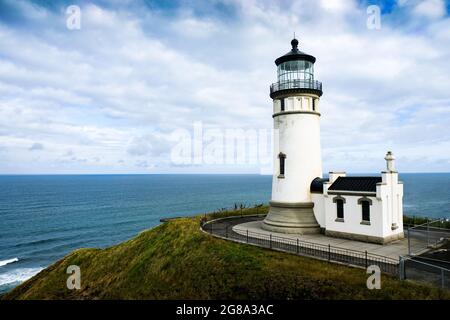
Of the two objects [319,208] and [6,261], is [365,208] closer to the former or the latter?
[319,208]

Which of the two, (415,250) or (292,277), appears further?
(415,250)

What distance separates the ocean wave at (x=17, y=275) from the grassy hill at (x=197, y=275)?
43.7 feet

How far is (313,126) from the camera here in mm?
24578

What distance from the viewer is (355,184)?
21891 millimetres

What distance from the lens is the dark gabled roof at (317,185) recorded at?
2398cm

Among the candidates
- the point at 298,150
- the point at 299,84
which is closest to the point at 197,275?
the point at 298,150

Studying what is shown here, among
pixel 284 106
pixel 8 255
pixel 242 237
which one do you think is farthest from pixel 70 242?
pixel 284 106

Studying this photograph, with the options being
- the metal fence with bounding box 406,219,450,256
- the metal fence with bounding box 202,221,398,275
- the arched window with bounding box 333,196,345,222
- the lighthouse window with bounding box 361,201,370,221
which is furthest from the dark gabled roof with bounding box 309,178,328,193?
the metal fence with bounding box 406,219,450,256

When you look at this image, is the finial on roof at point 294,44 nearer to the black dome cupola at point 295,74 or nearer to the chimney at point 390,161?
the black dome cupola at point 295,74

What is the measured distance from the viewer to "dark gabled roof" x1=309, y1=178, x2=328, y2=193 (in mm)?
23984

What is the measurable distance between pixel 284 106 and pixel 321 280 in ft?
47.7

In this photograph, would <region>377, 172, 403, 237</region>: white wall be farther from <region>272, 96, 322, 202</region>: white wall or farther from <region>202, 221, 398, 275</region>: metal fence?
<region>272, 96, 322, 202</region>: white wall

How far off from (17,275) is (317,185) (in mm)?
36114
